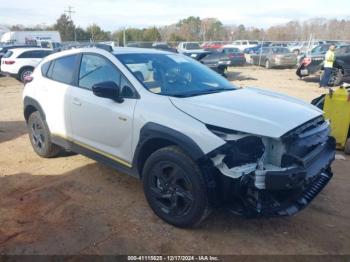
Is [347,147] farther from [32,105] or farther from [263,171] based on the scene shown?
[32,105]

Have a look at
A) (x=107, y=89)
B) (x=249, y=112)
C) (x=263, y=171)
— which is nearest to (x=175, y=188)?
(x=263, y=171)

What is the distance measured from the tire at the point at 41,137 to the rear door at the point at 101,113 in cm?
89

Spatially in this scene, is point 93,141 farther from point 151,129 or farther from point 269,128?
point 269,128

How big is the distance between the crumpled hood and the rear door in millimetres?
628

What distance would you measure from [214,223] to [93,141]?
177 centimetres

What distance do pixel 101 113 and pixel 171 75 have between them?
929 mm

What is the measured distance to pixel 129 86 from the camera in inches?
159

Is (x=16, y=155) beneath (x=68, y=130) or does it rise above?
beneath

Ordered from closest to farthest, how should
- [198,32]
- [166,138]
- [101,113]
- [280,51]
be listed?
1. [166,138]
2. [101,113]
3. [280,51]
4. [198,32]

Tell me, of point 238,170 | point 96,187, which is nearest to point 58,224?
point 96,187

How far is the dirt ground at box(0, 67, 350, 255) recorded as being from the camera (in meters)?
3.44

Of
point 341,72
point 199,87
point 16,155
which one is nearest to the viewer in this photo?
point 199,87

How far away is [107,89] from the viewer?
3.92 m

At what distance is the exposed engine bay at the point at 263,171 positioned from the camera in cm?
315
